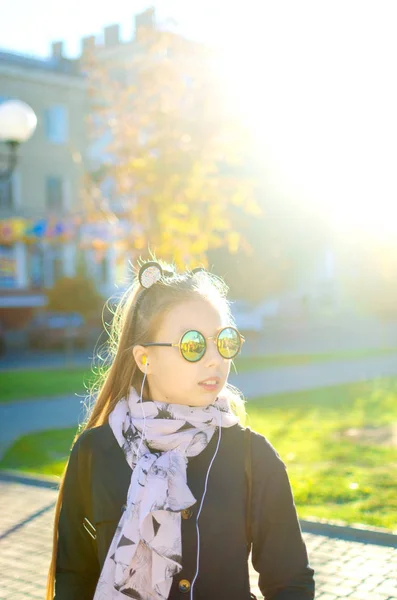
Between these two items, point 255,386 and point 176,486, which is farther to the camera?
point 255,386

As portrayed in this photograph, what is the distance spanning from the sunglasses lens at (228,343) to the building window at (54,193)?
36.7 meters

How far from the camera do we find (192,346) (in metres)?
2.40

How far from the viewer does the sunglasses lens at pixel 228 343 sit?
242cm

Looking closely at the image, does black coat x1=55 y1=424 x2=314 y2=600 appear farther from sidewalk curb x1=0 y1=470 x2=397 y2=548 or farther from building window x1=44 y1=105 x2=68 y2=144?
building window x1=44 y1=105 x2=68 y2=144

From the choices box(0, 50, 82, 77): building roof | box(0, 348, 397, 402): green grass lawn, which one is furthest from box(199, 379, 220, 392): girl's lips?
box(0, 50, 82, 77): building roof

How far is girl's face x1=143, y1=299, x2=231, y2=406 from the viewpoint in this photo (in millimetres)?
2430

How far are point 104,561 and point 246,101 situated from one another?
12.6 meters

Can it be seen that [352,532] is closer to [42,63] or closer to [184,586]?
[184,586]

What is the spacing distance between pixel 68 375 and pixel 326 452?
10.7 metres


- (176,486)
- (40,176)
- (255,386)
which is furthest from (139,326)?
(40,176)

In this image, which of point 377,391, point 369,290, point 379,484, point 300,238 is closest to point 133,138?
point 377,391

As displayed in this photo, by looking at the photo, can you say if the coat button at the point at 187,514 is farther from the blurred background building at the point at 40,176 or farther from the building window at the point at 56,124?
the building window at the point at 56,124

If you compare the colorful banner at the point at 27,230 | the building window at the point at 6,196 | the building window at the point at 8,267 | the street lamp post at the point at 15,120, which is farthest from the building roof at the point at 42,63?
the street lamp post at the point at 15,120

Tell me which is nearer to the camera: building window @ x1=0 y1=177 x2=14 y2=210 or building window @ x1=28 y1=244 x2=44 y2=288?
building window @ x1=28 y1=244 x2=44 y2=288
